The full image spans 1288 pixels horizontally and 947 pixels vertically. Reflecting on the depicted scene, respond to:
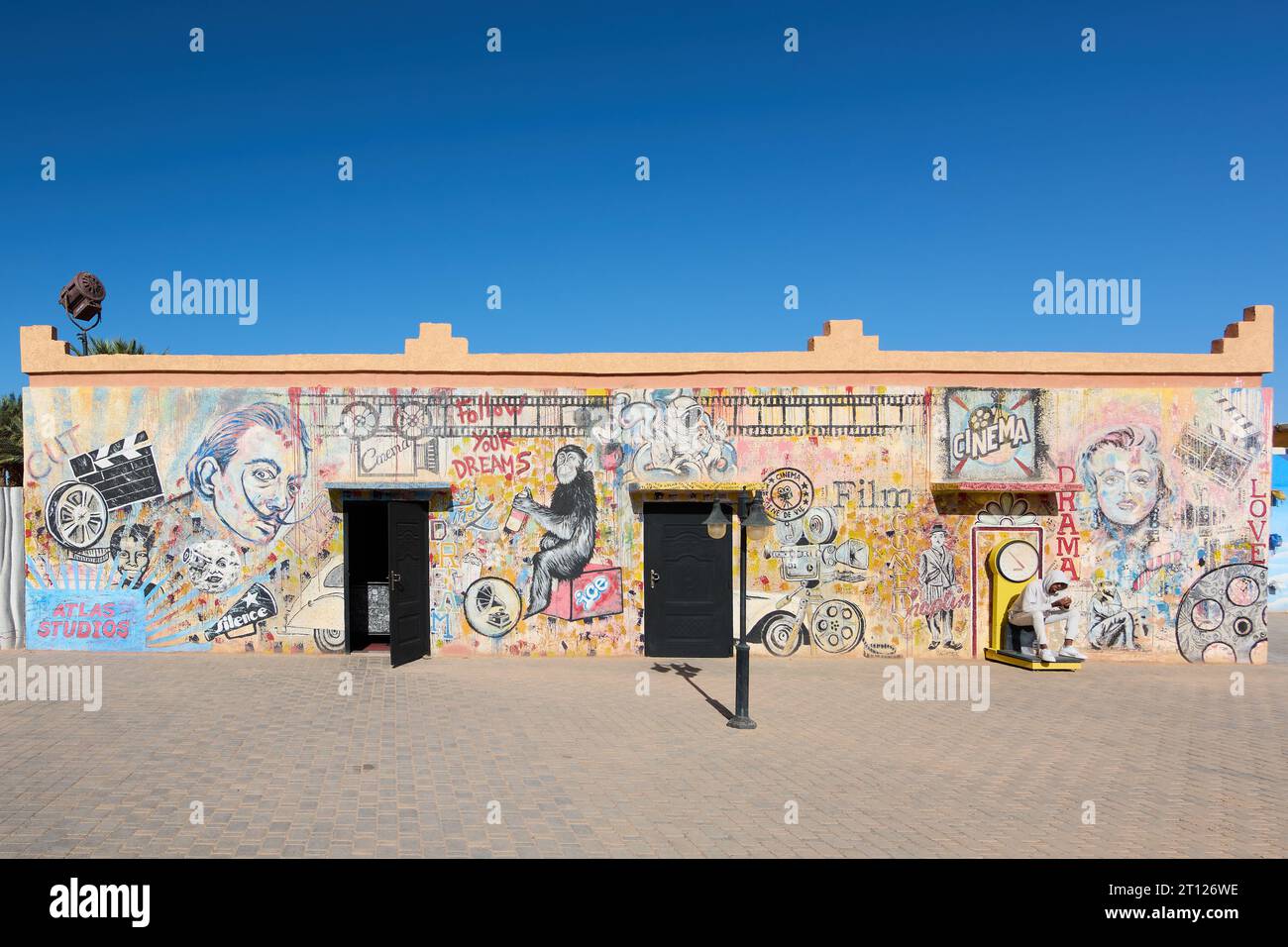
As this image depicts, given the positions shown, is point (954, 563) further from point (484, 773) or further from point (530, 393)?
point (484, 773)

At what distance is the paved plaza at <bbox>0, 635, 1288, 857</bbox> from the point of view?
18.1 ft

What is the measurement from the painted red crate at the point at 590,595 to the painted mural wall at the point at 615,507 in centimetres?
3

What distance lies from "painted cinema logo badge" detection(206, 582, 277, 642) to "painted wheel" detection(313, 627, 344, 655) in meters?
0.76

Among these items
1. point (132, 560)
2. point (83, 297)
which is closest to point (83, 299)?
point (83, 297)

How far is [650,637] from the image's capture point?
12336 millimetres

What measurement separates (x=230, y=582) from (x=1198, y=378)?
15790 mm

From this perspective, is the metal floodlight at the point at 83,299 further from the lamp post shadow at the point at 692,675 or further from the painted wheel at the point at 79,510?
the lamp post shadow at the point at 692,675

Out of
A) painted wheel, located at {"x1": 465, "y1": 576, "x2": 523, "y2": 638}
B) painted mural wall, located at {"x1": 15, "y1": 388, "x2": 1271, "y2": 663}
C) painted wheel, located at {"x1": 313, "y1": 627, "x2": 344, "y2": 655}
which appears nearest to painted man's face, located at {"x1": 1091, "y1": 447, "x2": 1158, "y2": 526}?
painted mural wall, located at {"x1": 15, "y1": 388, "x2": 1271, "y2": 663}

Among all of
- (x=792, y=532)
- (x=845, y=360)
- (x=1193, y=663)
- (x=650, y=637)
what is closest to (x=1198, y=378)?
(x=1193, y=663)

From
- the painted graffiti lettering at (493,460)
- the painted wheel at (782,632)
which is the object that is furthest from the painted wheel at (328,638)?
the painted wheel at (782,632)
